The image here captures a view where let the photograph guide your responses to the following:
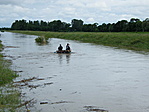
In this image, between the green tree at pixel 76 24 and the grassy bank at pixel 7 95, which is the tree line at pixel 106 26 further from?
the grassy bank at pixel 7 95

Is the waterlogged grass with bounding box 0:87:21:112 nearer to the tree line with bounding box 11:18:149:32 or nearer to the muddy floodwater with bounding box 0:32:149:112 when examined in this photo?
the muddy floodwater with bounding box 0:32:149:112

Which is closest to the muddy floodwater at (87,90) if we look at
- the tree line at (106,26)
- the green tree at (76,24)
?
the tree line at (106,26)

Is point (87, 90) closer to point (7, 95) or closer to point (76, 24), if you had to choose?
point (7, 95)

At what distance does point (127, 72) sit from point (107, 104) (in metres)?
8.02

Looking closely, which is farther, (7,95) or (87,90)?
(87,90)

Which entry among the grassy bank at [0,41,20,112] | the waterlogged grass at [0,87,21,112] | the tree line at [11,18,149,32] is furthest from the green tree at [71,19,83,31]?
the waterlogged grass at [0,87,21,112]

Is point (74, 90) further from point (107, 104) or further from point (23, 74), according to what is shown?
point (23, 74)

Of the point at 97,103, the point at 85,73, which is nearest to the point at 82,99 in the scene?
the point at 97,103

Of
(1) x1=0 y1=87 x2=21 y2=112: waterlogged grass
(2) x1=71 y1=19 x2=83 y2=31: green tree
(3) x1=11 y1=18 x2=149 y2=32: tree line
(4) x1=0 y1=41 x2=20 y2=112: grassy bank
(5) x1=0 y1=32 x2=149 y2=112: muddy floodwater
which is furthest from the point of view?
(2) x1=71 y1=19 x2=83 y2=31: green tree

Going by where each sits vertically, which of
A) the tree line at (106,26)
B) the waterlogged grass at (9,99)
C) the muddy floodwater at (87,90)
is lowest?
the muddy floodwater at (87,90)

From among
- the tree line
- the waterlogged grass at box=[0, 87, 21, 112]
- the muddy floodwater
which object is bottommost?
the muddy floodwater

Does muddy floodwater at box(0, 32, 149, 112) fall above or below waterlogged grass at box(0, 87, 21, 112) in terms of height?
below

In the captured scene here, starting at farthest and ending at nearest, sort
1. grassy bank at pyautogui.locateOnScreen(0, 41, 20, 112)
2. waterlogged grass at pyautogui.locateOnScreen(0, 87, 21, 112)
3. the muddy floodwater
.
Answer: the muddy floodwater → grassy bank at pyautogui.locateOnScreen(0, 41, 20, 112) → waterlogged grass at pyautogui.locateOnScreen(0, 87, 21, 112)

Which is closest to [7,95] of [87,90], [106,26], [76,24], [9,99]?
[9,99]
